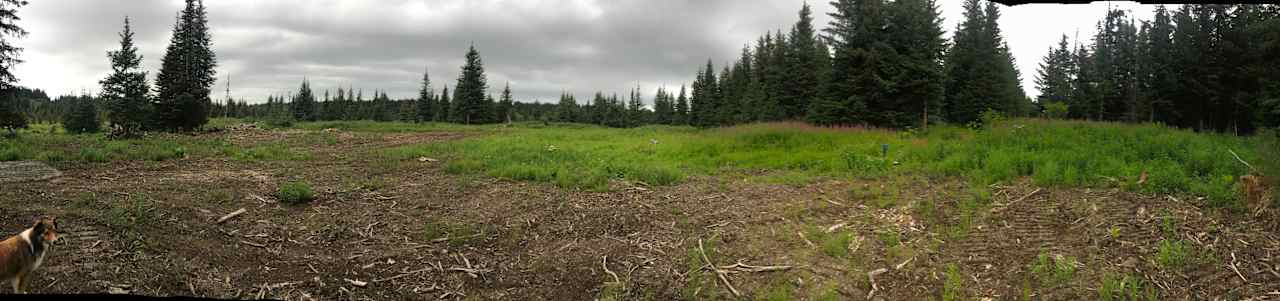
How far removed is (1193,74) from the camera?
32156 mm

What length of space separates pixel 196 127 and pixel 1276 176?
152ft

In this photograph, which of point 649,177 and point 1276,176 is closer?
point 1276,176

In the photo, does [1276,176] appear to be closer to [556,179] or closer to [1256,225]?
[1256,225]

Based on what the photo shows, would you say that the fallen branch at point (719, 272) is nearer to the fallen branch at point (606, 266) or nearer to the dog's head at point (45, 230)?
the fallen branch at point (606, 266)

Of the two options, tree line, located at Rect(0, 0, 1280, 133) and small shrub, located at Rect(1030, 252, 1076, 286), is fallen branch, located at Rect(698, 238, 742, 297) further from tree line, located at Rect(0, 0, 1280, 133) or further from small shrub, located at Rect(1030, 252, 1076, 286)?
tree line, located at Rect(0, 0, 1280, 133)

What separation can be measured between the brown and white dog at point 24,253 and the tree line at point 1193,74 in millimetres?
23388

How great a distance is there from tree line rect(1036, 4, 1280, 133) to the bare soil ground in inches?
600

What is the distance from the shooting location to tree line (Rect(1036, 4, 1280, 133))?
22797 millimetres


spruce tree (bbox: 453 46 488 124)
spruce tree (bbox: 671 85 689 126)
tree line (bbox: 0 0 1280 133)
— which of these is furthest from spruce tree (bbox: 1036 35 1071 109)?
spruce tree (bbox: 453 46 488 124)

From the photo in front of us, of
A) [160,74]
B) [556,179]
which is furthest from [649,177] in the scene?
[160,74]

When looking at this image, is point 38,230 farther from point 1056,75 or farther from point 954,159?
point 1056,75

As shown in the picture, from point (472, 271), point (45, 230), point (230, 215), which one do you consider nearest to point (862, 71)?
point (472, 271)

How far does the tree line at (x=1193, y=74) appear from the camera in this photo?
22797mm

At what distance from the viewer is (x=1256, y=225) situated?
5727 mm
